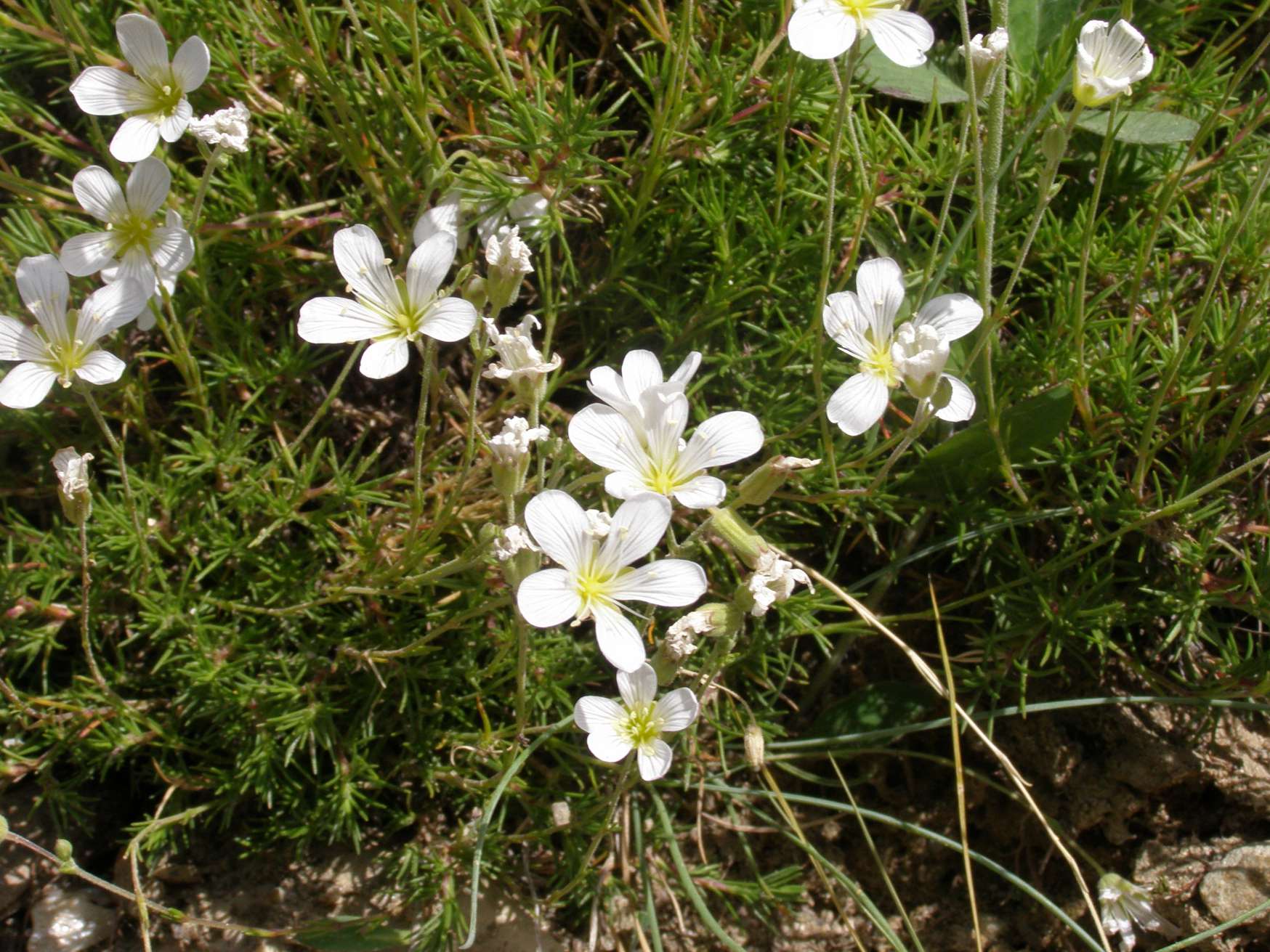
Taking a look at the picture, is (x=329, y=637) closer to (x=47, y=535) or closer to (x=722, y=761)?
(x=47, y=535)

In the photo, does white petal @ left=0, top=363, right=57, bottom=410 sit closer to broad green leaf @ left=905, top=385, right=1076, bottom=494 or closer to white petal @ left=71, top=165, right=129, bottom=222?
white petal @ left=71, top=165, right=129, bottom=222

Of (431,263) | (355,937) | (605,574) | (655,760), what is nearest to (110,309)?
(431,263)

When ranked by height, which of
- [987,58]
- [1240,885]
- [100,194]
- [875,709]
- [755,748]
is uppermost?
[987,58]

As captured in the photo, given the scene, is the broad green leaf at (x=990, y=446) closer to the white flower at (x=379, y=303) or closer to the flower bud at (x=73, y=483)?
the white flower at (x=379, y=303)

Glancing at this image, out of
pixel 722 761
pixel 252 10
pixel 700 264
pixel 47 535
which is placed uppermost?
pixel 252 10

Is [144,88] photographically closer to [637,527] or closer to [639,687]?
[637,527]

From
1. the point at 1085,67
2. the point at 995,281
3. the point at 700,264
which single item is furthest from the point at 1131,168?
the point at 700,264
